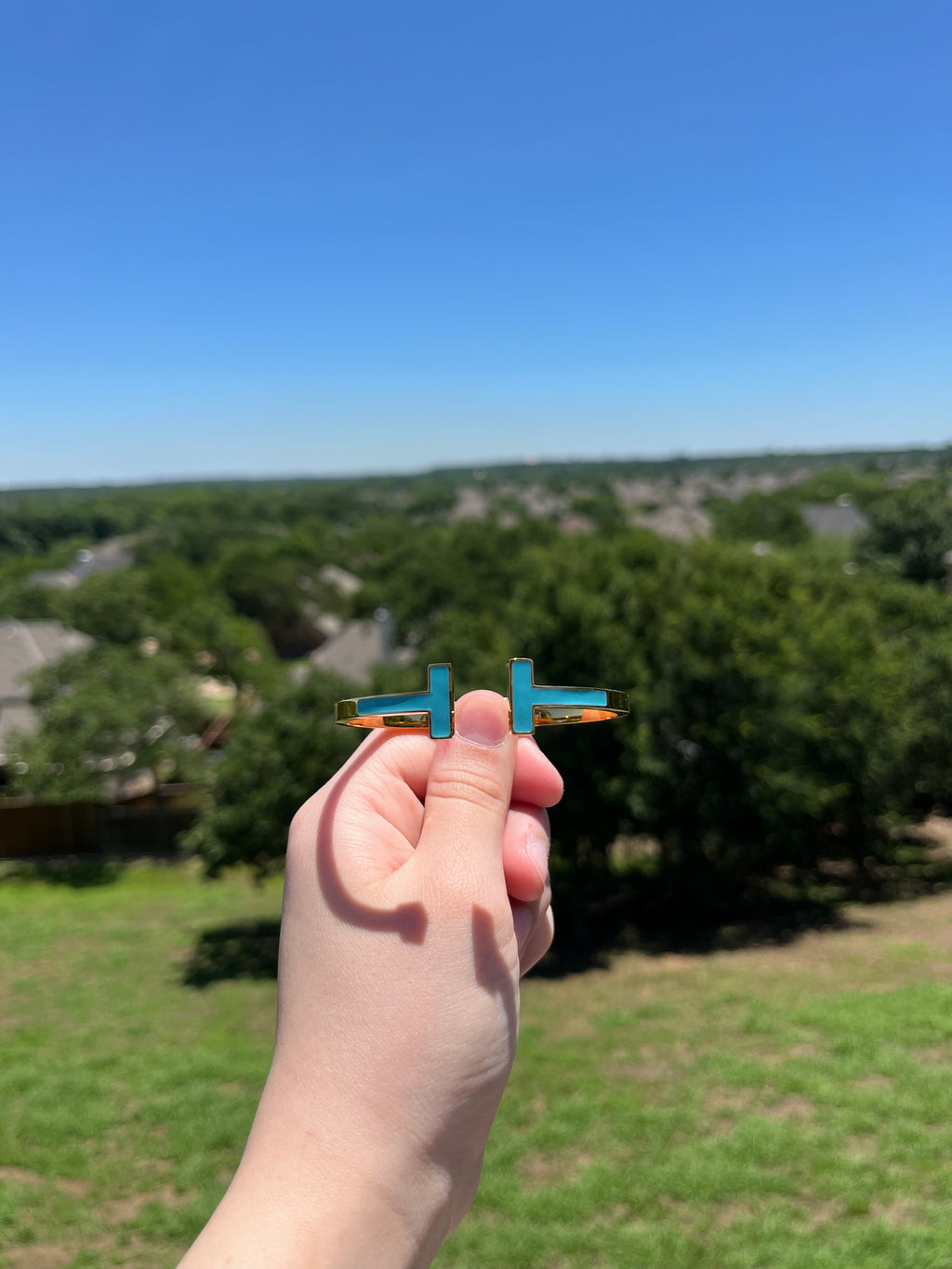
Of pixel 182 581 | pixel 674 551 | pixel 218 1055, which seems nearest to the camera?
pixel 218 1055

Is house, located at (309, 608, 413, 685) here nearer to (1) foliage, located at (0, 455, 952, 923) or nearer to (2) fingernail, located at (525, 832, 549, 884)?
(1) foliage, located at (0, 455, 952, 923)

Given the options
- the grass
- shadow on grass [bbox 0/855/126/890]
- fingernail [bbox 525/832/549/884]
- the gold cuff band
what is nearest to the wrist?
fingernail [bbox 525/832/549/884]

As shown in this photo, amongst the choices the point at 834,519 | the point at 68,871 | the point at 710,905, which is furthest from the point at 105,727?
the point at 834,519

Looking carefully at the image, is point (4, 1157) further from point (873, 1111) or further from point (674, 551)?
point (674, 551)

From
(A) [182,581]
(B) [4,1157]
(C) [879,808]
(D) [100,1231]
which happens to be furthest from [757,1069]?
(A) [182,581]

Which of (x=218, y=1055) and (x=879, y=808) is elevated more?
(x=879, y=808)

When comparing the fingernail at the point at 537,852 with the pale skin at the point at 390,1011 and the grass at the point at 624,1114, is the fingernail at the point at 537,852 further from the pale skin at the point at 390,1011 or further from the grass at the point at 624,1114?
the grass at the point at 624,1114
